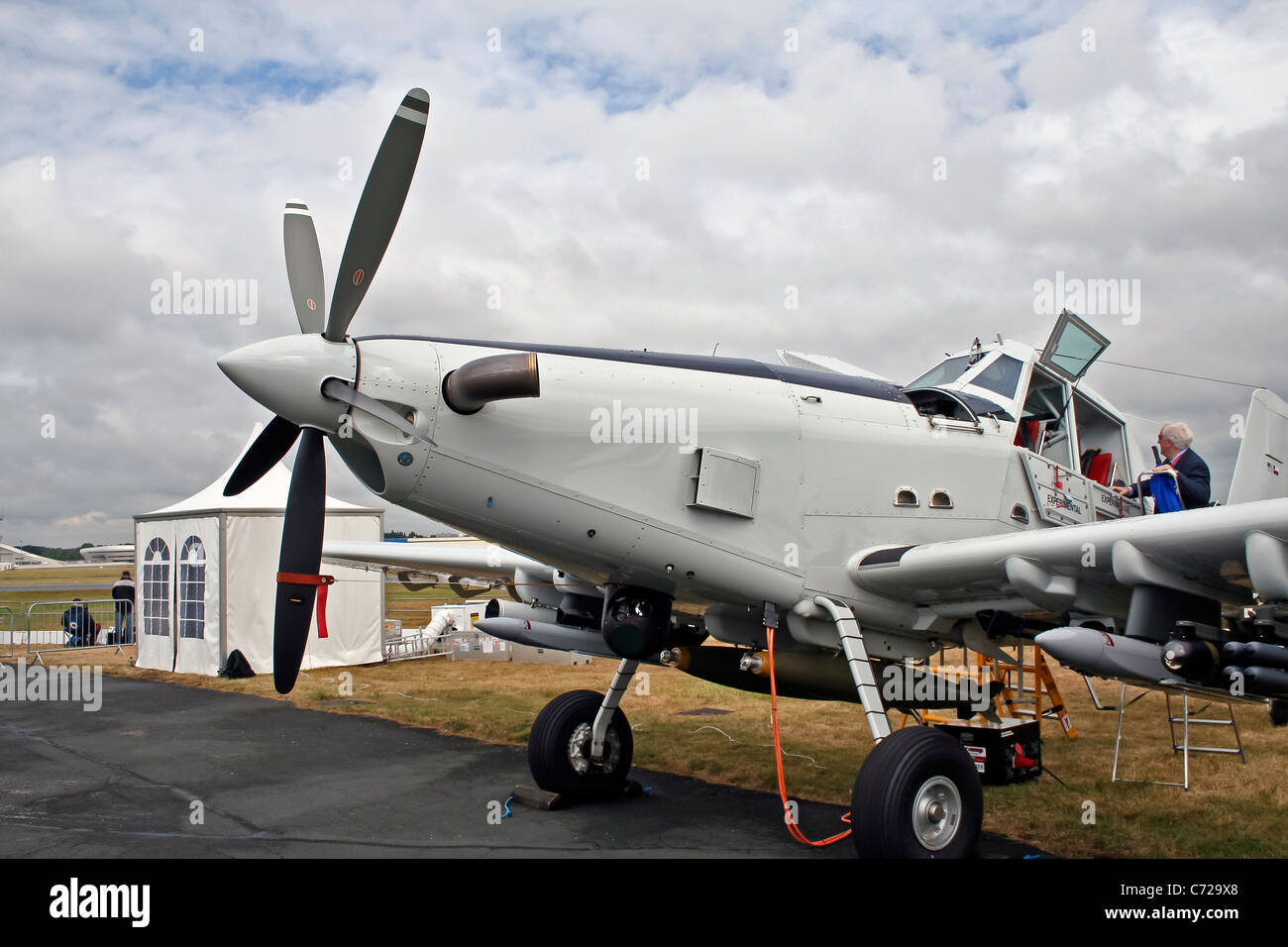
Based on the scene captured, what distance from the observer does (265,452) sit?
594 centimetres

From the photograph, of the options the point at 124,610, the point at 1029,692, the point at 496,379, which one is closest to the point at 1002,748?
the point at 1029,692

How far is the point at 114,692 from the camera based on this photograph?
14625 millimetres

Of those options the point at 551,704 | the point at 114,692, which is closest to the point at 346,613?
the point at 114,692

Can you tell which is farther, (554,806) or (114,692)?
(114,692)

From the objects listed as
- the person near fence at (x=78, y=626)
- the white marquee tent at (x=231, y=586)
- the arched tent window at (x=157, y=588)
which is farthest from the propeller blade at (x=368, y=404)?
the person near fence at (x=78, y=626)

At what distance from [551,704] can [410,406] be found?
3645 millimetres

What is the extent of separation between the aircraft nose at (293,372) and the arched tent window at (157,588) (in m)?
15.1

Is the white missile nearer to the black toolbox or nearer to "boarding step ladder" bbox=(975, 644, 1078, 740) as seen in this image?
the black toolbox

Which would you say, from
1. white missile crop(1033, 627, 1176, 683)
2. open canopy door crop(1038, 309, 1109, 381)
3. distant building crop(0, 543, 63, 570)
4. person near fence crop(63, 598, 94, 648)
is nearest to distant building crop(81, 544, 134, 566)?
distant building crop(0, 543, 63, 570)

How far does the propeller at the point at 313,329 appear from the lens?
4922 mm

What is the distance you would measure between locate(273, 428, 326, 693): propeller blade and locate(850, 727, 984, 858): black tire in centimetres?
349

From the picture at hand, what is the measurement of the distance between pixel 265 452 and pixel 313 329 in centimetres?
94
